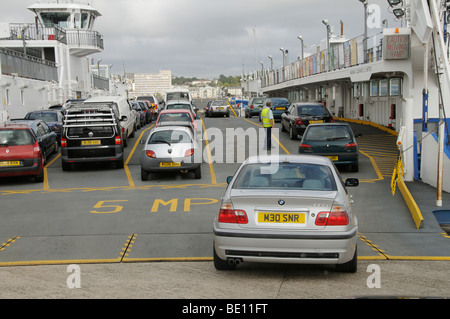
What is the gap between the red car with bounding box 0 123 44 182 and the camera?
1484 cm

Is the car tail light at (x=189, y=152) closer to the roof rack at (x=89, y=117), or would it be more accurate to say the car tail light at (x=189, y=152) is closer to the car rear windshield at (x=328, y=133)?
the roof rack at (x=89, y=117)

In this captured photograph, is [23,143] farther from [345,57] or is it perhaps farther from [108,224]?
[345,57]

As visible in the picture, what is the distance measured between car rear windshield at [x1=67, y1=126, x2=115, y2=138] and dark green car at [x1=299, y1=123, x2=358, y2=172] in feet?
20.0

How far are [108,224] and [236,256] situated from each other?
449cm

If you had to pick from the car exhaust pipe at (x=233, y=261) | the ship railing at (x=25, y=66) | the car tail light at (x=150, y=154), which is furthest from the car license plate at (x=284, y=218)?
the ship railing at (x=25, y=66)

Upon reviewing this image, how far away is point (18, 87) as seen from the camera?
98.4 feet

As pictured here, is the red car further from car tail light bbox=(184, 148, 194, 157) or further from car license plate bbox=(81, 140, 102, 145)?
car tail light bbox=(184, 148, 194, 157)

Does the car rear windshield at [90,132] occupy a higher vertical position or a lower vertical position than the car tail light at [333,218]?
higher

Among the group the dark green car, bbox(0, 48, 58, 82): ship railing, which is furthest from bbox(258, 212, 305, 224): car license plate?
bbox(0, 48, 58, 82): ship railing

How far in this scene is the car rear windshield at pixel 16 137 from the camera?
595 inches

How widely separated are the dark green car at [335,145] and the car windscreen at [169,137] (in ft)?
11.6

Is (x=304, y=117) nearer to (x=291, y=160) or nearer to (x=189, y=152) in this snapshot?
(x=189, y=152)

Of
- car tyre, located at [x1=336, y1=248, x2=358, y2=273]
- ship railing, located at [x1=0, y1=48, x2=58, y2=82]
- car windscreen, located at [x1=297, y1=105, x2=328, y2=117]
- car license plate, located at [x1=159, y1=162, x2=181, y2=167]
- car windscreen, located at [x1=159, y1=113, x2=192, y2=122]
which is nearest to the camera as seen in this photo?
car tyre, located at [x1=336, y1=248, x2=358, y2=273]
